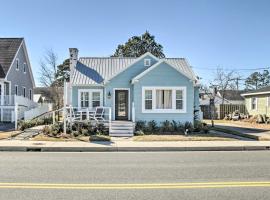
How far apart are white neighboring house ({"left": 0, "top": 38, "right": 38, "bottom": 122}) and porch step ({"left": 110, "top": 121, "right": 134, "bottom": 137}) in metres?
9.67

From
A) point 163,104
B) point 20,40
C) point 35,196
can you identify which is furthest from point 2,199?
point 20,40

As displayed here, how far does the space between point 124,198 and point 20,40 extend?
31.1m

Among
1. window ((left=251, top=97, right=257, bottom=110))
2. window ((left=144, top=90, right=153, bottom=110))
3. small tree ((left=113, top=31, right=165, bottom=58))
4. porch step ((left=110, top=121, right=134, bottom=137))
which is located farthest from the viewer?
small tree ((left=113, top=31, right=165, bottom=58))

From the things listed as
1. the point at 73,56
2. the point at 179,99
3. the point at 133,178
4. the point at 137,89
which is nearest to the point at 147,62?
the point at 137,89

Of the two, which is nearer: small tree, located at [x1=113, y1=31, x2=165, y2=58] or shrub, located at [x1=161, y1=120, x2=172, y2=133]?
shrub, located at [x1=161, y1=120, x2=172, y2=133]

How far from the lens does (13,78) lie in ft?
107

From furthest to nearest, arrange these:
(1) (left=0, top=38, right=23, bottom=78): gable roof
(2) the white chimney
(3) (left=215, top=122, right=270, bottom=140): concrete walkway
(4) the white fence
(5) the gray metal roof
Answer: (1) (left=0, top=38, right=23, bottom=78): gable roof → (2) the white chimney → (4) the white fence → (5) the gray metal roof → (3) (left=215, top=122, right=270, bottom=140): concrete walkway

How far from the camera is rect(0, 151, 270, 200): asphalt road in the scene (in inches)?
278

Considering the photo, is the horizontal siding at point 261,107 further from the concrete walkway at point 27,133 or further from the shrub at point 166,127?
the concrete walkway at point 27,133

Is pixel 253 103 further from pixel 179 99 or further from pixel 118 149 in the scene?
pixel 118 149

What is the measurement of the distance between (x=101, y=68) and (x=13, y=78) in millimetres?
10651

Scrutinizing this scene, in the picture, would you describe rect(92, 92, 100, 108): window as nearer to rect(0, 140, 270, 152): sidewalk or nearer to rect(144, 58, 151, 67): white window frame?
rect(144, 58, 151, 67): white window frame

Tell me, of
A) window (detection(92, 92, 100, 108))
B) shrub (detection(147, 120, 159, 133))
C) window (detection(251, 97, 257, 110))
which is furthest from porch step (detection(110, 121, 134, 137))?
window (detection(251, 97, 257, 110))

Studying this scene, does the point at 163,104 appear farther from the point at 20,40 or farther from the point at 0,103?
the point at 20,40
